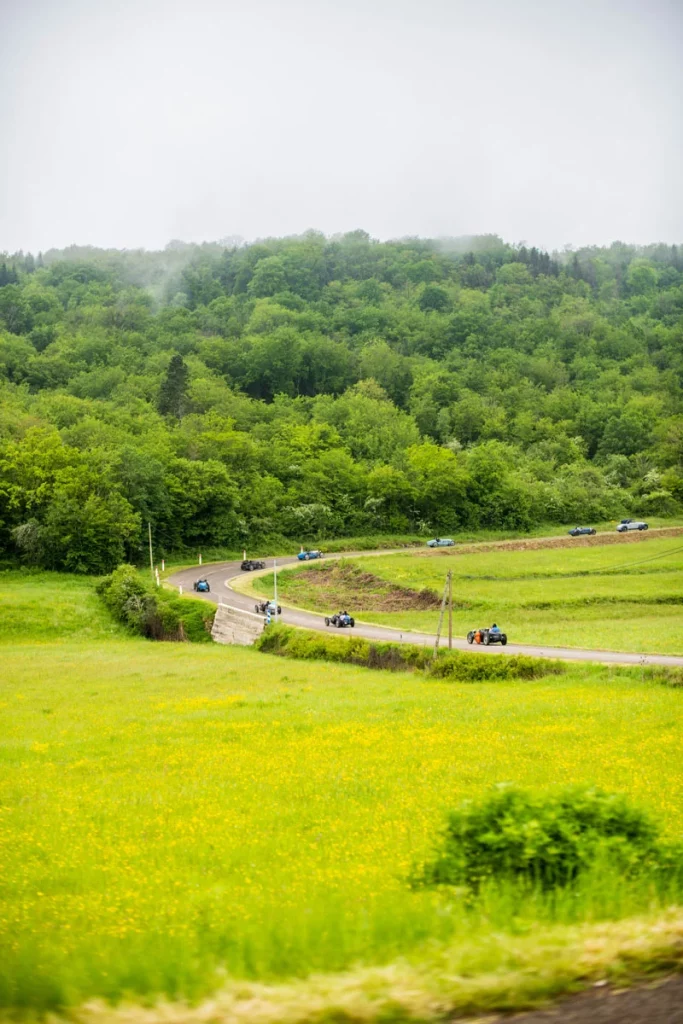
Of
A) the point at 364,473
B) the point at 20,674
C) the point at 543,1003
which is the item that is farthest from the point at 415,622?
the point at 364,473

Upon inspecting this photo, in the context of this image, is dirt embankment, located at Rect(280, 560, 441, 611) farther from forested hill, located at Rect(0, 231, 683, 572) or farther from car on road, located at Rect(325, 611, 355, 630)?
forested hill, located at Rect(0, 231, 683, 572)

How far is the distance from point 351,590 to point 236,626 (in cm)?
1603

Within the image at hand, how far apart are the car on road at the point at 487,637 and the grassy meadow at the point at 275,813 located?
5.93 m

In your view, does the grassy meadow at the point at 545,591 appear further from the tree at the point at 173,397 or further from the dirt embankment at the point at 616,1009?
the tree at the point at 173,397

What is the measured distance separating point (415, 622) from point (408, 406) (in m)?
130

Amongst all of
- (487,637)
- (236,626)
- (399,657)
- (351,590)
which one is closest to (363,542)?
(351,590)

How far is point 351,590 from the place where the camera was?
72.6 m

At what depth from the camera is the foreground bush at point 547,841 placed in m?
10.1

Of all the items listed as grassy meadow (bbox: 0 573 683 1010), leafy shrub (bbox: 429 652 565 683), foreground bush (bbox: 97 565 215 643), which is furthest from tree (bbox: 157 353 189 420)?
leafy shrub (bbox: 429 652 565 683)

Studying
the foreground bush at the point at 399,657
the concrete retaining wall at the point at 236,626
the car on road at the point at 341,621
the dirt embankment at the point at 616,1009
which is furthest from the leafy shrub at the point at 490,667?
the dirt embankment at the point at 616,1009

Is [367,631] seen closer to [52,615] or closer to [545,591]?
[545,591]

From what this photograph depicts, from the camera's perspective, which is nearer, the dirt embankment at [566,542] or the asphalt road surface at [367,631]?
the asphalt road surface at [367,631]

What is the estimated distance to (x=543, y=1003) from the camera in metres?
7.05

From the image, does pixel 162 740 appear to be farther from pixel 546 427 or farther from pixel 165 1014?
pixel 546 427
